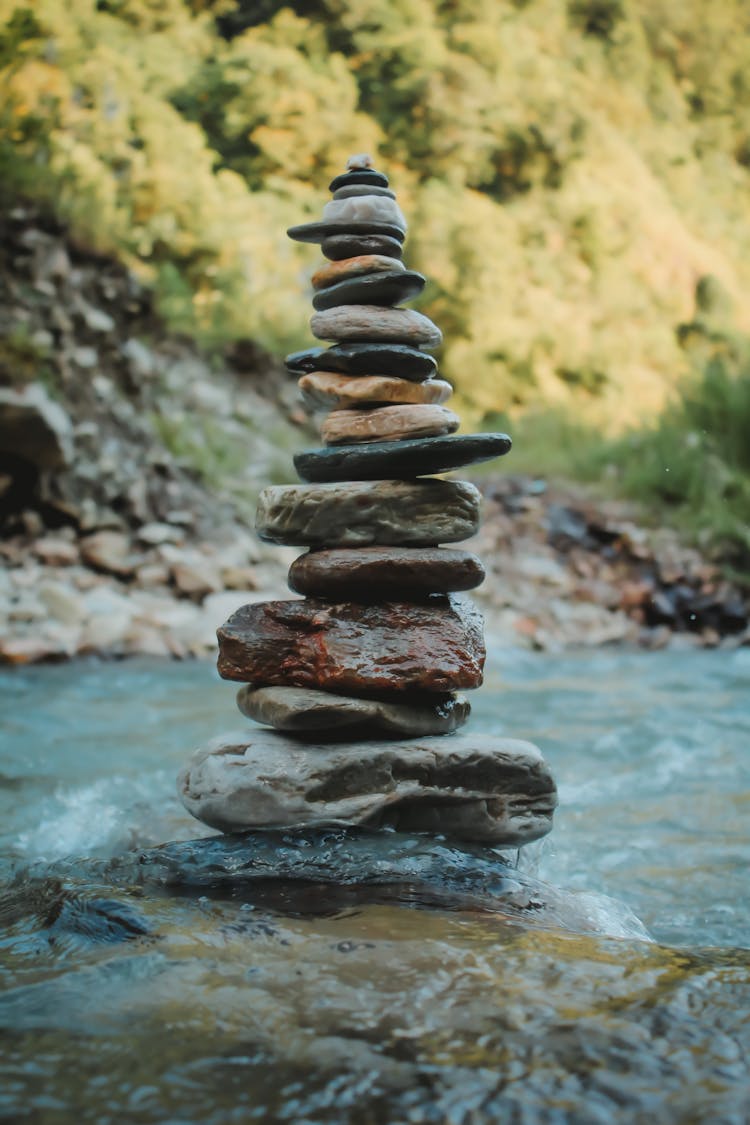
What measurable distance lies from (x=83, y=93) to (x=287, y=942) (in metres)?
10.1

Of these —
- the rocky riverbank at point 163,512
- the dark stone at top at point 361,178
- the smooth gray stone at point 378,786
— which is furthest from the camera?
the rocky riverbank at point 163,512

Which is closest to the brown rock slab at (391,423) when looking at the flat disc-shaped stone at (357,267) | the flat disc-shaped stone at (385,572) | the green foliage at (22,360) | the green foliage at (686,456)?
the flat disc-shaped stone at (385,572)

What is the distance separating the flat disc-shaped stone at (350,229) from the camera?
3213mm

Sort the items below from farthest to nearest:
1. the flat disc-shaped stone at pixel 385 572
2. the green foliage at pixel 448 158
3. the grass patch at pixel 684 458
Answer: the green foliage at pixel 448 158
the grass patch at pixel 684 458
the flat disc-shaped stone at pixel 385 572

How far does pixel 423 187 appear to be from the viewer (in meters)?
12.3

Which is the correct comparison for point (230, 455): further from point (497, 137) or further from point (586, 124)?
point (586, 124)

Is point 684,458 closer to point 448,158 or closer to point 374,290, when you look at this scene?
point 448,158

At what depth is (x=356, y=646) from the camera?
288cm

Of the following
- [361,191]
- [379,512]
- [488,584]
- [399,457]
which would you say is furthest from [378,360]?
[488,584]

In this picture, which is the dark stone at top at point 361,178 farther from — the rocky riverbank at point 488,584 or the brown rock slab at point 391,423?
the rocky riverbank at point 488,584

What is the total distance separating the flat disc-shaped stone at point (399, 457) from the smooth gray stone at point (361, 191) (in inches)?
32.5

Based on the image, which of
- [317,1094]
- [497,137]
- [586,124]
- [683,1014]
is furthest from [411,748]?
[586,124]

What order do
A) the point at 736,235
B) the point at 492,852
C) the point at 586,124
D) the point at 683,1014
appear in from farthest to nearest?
the point at 736,235 → the point at 586,124 → the point at 492,852 → the point at 683,1014

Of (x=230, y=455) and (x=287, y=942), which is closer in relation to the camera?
(x=287, y=942)
